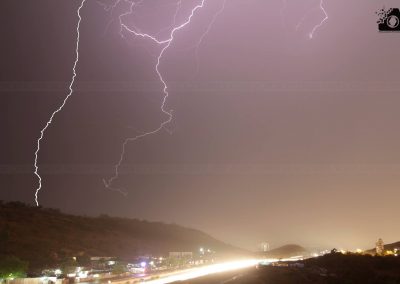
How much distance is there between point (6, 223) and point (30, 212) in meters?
26.2

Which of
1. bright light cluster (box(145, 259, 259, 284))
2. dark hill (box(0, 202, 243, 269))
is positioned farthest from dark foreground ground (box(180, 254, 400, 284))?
dark hill (box(0, 202, 243, 269))

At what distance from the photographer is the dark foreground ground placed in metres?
54.1

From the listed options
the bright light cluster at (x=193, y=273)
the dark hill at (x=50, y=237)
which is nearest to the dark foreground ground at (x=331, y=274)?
the bright light cluster at (x=193, y=273)

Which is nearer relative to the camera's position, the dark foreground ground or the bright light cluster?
the bright light cluster

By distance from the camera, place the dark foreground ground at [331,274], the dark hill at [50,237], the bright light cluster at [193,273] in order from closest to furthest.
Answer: the bright light cluster at [193,273] → the dark foreground ground at [331,274] → the dark hill at [50,237]

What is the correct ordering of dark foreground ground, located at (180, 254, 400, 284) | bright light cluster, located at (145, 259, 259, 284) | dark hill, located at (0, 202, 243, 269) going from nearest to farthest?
1. bright light cluster, located at (145, 259, 259, 284)
2. dark foreground ground, located at (180, 254, 400, 284)
3. dark hill, located at (0, 202, 243, 269)

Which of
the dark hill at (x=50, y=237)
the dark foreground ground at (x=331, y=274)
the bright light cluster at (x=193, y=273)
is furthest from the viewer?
the dark hill at (x=50, y=237)

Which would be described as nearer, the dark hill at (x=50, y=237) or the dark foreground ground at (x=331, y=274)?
the dark foreground ground at (x=331, y=274)

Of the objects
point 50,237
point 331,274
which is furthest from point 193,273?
point 50,237

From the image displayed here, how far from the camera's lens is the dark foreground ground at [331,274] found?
177 ft

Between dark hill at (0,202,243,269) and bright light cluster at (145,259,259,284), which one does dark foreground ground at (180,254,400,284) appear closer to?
bright light cluster at (145,259,259,284)

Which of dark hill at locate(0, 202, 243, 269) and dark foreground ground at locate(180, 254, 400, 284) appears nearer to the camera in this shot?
dark foreground ground at locate(180, 254, 400, 284)

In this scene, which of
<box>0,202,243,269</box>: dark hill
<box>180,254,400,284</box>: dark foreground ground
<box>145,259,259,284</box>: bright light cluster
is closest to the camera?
<box>145,259,259,284</box>: bright light cluster

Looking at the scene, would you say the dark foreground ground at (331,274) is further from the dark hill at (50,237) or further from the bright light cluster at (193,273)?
the dark hill at (50,237)
